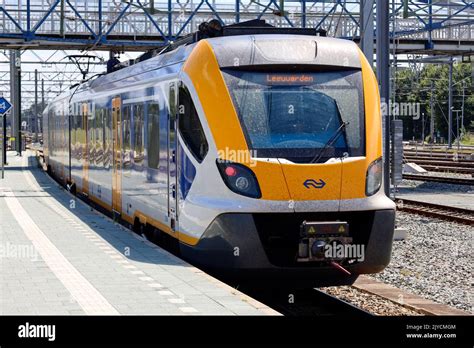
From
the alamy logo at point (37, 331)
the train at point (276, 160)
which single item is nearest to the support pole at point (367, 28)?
the train at point (276, 160)

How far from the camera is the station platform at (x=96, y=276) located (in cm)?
853

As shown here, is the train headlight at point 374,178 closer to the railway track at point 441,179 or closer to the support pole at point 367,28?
the support pole at point 367,28

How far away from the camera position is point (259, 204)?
10.0m

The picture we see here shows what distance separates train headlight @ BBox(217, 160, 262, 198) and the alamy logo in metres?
3.39

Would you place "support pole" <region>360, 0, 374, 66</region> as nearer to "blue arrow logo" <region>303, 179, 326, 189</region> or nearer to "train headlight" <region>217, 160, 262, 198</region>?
"blue arrow logo" <region>303, 179, 326, 189</region>

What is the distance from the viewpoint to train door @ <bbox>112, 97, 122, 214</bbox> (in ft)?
51.7

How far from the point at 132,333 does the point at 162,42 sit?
31949 millimetres

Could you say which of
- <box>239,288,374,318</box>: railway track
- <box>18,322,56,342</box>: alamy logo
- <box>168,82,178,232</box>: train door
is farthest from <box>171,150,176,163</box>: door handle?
<box>18,322,56,342</box>: alamy logo

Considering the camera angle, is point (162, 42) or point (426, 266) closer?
point (426, 266)

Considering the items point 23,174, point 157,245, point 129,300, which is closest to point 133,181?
point 157,245

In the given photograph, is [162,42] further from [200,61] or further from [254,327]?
[254,327]

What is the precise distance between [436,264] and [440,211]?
29.0 feet

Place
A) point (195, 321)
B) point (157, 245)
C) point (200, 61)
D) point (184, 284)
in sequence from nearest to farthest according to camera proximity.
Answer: point (195, 321), point (184, 284), point (200, 61), point (157, 245)

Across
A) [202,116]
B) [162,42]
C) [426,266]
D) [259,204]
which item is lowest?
[426,266]
